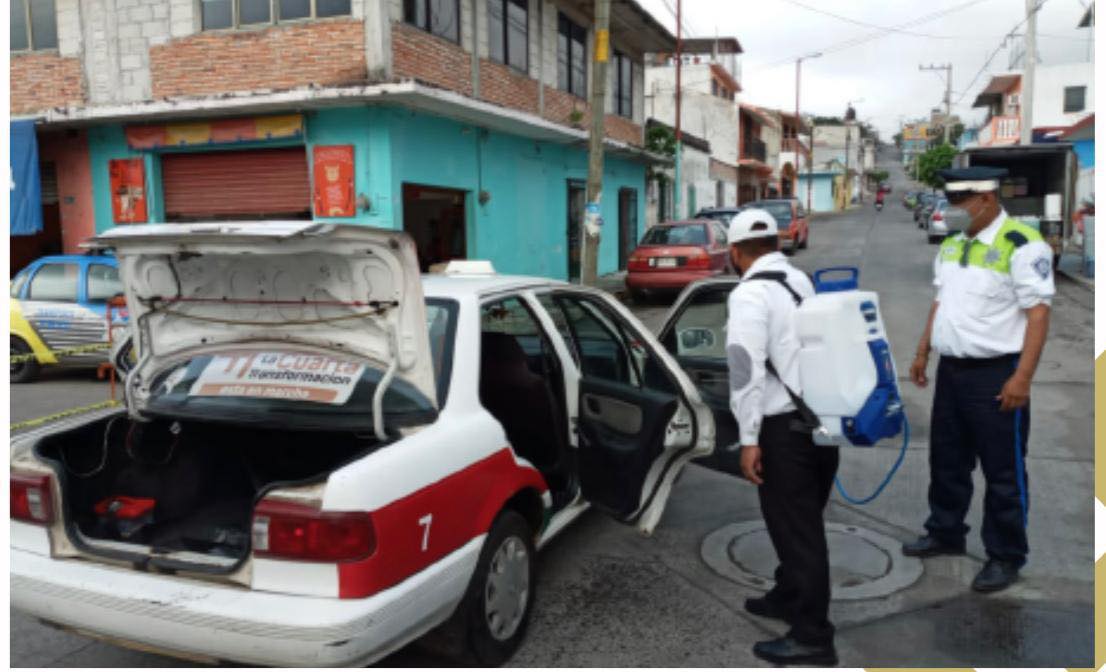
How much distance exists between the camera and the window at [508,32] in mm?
14789

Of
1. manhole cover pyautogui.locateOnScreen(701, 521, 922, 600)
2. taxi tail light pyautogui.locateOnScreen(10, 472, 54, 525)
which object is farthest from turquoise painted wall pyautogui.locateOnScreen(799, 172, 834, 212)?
taxi tail light pyautogui.locateOnScreen(10, 472, 54, 525)

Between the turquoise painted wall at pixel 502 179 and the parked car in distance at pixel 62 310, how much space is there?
13.0 feet

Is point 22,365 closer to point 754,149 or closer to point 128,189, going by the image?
point 128,189

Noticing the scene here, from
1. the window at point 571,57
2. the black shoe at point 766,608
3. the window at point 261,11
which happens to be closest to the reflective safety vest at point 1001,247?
the black shoe at point 766,608

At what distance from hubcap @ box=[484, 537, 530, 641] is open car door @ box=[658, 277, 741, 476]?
4.50ft

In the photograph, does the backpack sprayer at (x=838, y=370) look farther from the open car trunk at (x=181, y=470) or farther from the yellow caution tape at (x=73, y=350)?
the yellow caution tape at (x=73, y=350)

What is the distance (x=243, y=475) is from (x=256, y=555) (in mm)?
1306

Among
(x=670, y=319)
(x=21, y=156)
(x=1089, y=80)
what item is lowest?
(x=670, y=319)

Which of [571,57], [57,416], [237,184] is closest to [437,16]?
[237,184]

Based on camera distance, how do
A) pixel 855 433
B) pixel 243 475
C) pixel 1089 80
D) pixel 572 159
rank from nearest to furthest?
pixel 855 433 → pixel 243 475 → pixel 572 159 → pixel 1089 80

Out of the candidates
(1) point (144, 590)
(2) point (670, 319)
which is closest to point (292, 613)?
(1) point (144, 590)

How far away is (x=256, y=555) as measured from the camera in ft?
8.50

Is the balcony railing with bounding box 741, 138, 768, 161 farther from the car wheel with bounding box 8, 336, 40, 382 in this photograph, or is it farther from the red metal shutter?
the car wheel with bounding box 8, 336, 40, 382

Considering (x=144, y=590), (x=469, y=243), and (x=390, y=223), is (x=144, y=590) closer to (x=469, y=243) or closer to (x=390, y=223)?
(x=390, y=223)
